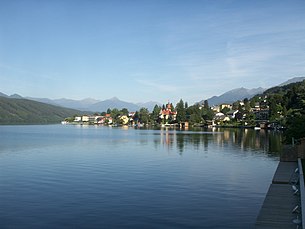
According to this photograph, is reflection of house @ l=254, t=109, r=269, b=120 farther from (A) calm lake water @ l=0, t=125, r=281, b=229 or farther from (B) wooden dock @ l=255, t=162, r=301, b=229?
(B) wooden dock @ l=255, t=162, r=301, b=229

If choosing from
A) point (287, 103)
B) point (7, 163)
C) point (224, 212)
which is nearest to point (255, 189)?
point (224, 212)

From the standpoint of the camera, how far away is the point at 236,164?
124ft

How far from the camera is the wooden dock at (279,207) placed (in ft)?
45.5

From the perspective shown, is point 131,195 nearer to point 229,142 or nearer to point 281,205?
point 281,205

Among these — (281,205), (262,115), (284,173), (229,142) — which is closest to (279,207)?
(281,205)

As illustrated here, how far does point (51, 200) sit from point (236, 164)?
21892 mm

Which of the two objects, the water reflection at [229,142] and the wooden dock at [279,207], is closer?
the wooden dock at [279,207]

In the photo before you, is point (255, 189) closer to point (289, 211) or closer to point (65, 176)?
point (289, 211)

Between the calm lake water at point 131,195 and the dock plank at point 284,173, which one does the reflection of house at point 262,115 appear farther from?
the dock plank at point 284,173

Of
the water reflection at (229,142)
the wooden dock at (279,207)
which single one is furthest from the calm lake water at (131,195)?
the water reflection at (229,142)

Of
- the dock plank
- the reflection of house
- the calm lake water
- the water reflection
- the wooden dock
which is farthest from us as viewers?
the reflection of house

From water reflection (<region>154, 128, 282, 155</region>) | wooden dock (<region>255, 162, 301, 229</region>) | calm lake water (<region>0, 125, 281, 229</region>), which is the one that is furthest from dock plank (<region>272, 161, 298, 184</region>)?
water reflection (<region>154, 128, 282, 155</region>)

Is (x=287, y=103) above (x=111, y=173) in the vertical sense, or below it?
above

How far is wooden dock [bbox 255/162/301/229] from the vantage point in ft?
45.5
